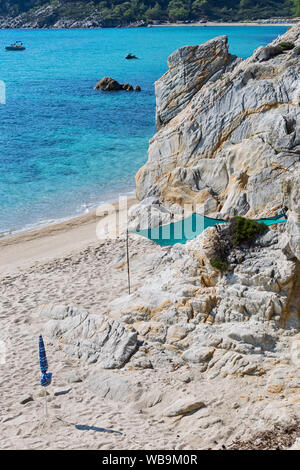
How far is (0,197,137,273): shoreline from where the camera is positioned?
20.7 metres

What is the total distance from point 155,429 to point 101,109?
44.4 meters

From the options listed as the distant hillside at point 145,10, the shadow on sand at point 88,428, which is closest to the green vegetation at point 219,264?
the shadow on sand at point 88,428

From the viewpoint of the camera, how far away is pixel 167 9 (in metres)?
174

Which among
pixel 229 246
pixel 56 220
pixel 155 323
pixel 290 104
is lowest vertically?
pixel 56 220

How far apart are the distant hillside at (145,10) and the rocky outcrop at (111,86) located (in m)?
114

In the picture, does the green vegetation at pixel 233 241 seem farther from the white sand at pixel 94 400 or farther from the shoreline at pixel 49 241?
the shoreline at pixel 49 241

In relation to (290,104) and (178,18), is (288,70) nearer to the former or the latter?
(290,104)

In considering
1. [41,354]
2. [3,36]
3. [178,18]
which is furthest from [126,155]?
[178,18]

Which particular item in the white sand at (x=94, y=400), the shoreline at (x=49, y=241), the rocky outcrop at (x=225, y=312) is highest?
the rocky outcrop at (x=225, y=312)

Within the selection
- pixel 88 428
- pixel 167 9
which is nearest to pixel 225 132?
pixel 88 428

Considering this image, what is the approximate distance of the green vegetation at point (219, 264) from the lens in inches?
502

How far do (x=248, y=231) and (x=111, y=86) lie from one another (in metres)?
53.2

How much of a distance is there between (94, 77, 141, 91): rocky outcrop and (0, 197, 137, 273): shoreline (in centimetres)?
4015
